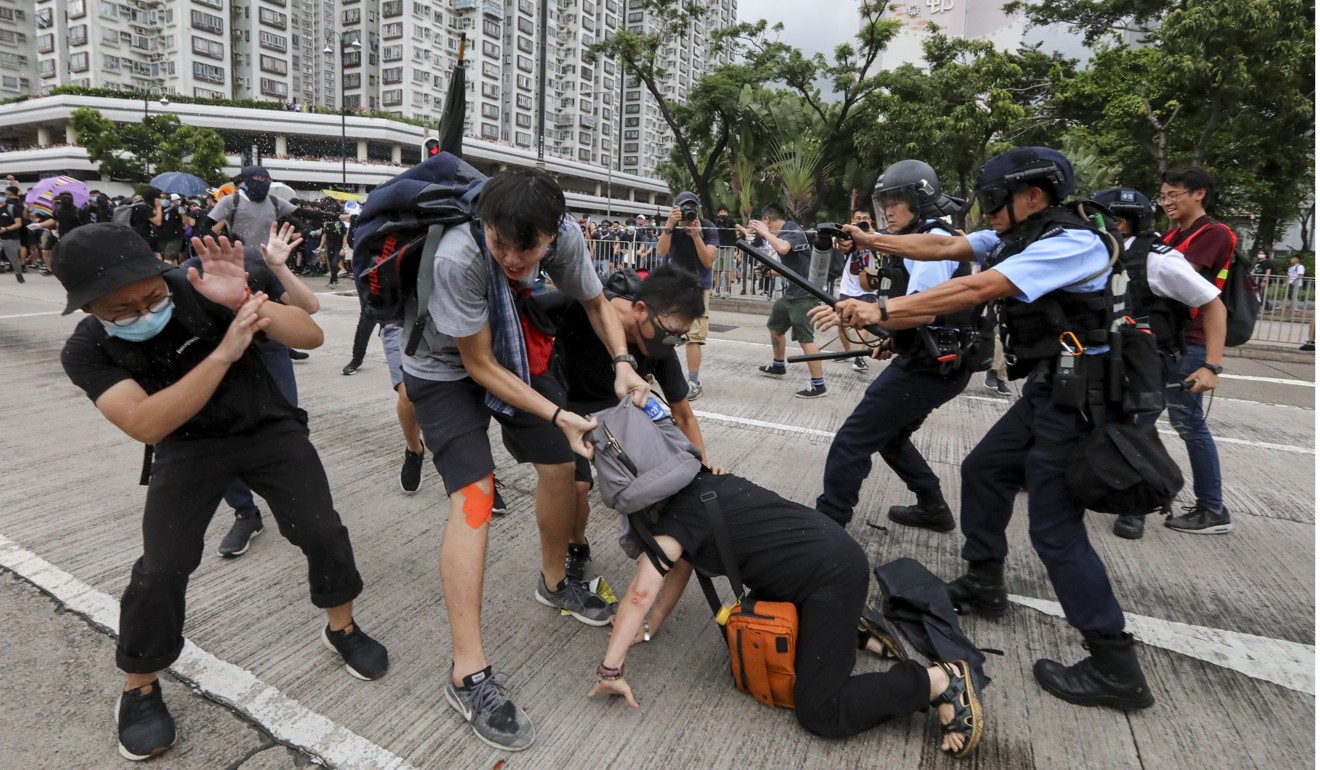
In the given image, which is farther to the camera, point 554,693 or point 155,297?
point 554,693

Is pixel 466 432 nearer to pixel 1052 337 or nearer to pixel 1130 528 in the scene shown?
pixel 1052 337

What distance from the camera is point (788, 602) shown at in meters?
2.33

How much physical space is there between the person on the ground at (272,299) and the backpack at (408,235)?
9.5 inches

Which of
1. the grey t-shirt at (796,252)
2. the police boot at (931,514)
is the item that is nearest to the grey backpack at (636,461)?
the police boot at (931,514)

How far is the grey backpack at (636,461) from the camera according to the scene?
2.33m

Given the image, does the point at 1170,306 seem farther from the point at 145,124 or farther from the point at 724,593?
the point at 145,124

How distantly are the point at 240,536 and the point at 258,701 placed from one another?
1.32m

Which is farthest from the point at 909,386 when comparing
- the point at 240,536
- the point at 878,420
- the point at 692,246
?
the point at 692,246

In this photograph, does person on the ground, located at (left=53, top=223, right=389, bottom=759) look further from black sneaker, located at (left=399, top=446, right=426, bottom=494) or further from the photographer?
the photographer

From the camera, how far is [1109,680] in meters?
2.47

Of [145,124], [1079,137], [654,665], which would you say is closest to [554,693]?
[654,665]

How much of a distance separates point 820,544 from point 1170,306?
2.34 meters

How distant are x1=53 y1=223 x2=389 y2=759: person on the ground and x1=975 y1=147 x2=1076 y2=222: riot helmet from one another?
2.43m

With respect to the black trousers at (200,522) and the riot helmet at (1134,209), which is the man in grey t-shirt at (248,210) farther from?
the riot helmet at (1134,209)
